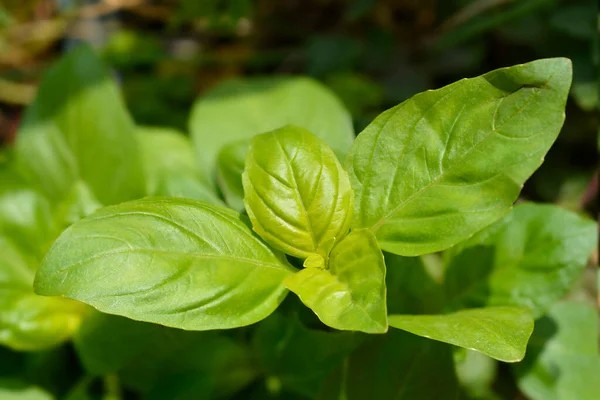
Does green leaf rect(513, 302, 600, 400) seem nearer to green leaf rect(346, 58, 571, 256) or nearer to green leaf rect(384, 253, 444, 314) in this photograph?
green leaf rect(384, 253, 444, 314)

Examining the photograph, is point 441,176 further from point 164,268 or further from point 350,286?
point 164,268

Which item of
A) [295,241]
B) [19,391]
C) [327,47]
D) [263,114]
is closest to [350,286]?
[295,241]

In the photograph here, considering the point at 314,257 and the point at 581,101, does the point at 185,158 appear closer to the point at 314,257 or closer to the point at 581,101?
the point at 314,257

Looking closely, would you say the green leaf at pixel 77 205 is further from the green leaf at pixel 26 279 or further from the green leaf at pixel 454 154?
the green leaf at pixel 454 154

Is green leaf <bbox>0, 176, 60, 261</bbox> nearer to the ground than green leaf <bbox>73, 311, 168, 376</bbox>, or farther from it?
farther from it

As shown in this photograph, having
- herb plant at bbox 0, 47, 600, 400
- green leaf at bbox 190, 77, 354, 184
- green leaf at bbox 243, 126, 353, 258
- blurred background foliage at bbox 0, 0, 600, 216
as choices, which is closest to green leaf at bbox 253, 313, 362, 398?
herb plant at bbox 0, 47, 600, 400
